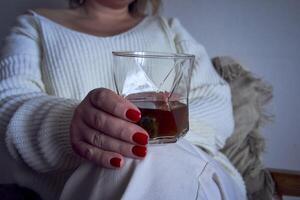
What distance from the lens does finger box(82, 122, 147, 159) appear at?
49 cm

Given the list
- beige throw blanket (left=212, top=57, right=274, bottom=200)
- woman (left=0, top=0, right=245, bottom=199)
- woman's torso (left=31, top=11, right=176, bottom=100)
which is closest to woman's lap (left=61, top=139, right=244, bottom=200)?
woman (left=0, top=0, right=245, bottom=199)

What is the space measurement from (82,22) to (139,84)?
1.60ft

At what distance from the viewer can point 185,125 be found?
0.52m

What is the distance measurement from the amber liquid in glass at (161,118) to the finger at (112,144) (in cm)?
3

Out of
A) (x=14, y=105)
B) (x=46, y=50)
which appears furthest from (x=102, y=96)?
(x=46, y=50)

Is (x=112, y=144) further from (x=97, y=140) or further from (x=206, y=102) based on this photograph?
(x=206, y=102)

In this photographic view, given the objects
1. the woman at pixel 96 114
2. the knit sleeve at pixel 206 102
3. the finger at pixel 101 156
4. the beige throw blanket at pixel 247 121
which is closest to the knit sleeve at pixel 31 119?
the woman at pixel 96 114

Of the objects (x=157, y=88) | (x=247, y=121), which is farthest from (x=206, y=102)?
(x=157, y=88)

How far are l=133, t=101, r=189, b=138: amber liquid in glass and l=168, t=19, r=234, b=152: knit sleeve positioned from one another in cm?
25

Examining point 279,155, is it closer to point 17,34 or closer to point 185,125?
point 185,125

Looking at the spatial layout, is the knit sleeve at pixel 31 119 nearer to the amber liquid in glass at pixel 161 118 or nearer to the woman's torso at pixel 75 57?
the woman's torso at pixel 75 57

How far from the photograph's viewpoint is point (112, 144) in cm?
50

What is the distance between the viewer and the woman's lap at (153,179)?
1.55ft

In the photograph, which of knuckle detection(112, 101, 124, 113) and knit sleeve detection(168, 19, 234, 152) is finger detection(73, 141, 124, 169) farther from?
knit sleeve detection(168, 19, 234, 152)
